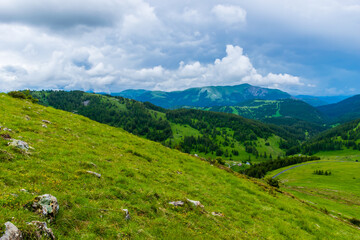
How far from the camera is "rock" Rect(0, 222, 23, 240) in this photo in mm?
6755

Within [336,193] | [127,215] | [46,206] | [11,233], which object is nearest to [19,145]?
[46,206]

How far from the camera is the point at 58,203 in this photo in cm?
1034

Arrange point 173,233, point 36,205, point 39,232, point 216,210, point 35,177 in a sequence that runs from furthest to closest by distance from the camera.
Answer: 1. point 216,210
2. point 35,177
3. point 173,233
4. point 36,205
5. point 39,232

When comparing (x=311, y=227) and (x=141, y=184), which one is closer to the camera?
(x=141, y=184)

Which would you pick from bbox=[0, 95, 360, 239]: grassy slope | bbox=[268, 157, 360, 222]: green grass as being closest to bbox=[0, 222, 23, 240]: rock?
bbox=[0, 95, 360, 239]: grassy slope

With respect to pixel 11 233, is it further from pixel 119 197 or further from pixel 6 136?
pixel 6 136

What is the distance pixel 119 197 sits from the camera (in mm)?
14359

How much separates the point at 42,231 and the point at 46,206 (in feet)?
5.32

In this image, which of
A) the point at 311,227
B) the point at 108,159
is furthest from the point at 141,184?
the point at 311,227

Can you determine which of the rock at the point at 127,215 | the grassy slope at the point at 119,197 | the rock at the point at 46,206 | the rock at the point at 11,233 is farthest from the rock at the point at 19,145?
the rock at the point at 127,215

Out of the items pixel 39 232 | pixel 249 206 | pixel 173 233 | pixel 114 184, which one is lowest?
pixel 249 206

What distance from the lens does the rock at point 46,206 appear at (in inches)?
359

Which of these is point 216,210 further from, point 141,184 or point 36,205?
point 36,205

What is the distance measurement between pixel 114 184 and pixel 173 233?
7.19 m
